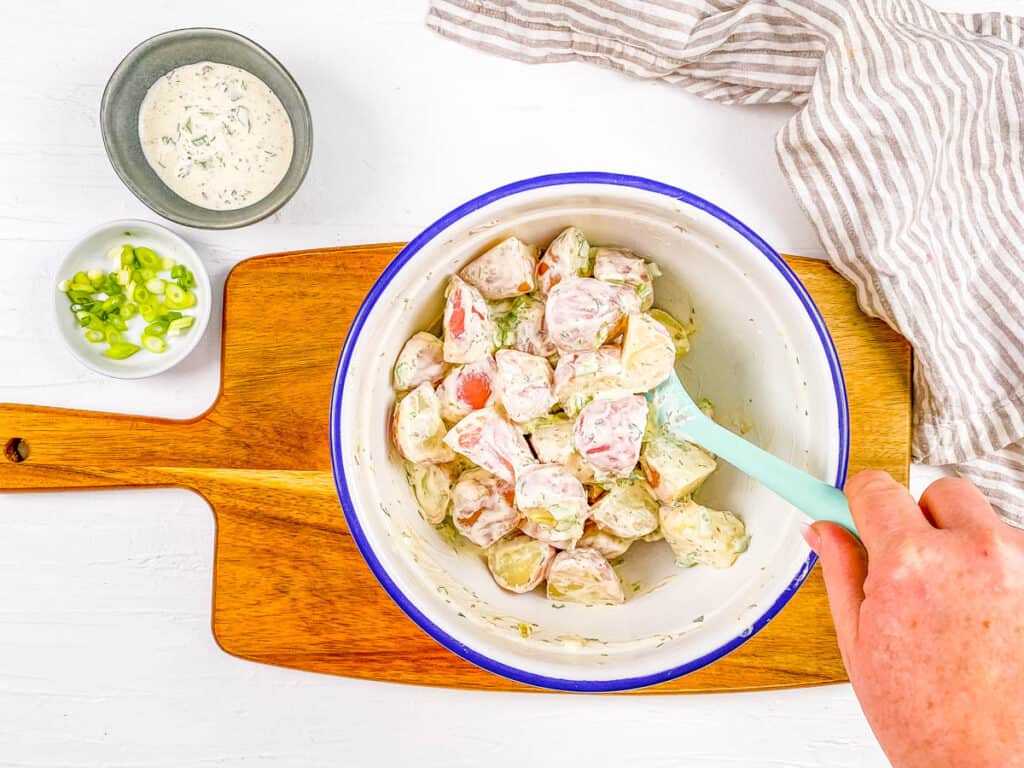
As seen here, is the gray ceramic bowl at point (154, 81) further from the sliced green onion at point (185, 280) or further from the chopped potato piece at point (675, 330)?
the chopped potato piece at point (675, 330)

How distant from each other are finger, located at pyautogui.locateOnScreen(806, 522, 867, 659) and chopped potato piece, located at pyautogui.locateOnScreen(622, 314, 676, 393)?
0.34m

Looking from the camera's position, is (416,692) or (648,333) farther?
(416,692)

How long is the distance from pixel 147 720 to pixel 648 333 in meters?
1.31

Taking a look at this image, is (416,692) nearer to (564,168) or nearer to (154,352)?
(154,352)

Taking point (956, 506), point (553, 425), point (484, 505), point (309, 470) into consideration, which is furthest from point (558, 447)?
point (956, 506)

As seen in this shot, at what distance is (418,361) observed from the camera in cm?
145

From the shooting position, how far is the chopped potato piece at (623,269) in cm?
145

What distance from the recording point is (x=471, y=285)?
1446 millimetres

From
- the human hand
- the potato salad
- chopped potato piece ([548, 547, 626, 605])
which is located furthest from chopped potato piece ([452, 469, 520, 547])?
the human hand

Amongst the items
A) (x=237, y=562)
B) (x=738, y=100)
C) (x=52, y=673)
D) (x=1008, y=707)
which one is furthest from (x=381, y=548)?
(x=738, y=100)

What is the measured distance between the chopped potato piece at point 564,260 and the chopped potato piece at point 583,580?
434 mm

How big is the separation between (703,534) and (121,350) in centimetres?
113

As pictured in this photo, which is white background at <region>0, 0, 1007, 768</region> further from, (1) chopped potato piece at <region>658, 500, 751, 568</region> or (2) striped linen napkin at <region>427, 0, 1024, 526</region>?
(1) chopped potato piece at <region>658, 500, 751, 568</region>

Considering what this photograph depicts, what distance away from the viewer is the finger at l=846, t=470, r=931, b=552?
107 centimetres
